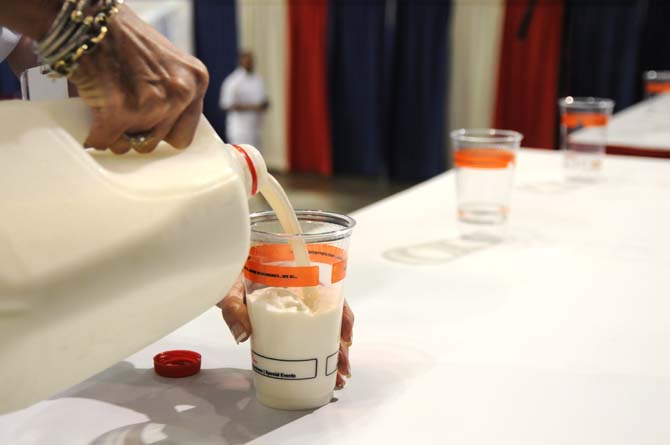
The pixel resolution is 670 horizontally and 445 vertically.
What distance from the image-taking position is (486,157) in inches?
56.9

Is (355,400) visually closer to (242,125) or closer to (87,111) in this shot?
(87,111)

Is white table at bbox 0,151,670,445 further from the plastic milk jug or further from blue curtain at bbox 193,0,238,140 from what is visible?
blue curtain at bbox 193,0,238,140

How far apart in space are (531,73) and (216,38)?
290 cm

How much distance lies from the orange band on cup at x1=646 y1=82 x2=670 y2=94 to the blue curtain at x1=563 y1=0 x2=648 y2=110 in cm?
231

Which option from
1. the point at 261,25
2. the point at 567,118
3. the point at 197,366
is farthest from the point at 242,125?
the point at 197,366

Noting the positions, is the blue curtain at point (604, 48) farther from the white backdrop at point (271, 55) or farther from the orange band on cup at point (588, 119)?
the orange band on cup at point (588, 119)

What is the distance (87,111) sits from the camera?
616 millimetres

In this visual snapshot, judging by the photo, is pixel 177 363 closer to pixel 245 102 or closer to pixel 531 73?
pixel 531 73

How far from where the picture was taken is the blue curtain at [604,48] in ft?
18.5

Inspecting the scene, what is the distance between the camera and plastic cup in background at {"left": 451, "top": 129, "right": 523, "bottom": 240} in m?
1.44

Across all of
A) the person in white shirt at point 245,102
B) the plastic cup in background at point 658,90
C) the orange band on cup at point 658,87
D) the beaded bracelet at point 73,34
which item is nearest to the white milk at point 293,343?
the beaded bracelet at point 73,34

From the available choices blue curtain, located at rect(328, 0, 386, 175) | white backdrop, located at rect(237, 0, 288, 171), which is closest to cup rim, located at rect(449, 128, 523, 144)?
blue curtain, located at rect(328, 0, 386, 175)

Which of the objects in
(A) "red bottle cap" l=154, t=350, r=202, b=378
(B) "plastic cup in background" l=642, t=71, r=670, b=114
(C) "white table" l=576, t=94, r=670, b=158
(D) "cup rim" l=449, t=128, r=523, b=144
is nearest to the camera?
(A) "red bottle cap" l=154, t=350, r=202, b=378

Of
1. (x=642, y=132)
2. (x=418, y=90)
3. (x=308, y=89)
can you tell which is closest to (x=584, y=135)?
(x=642, y=132)
